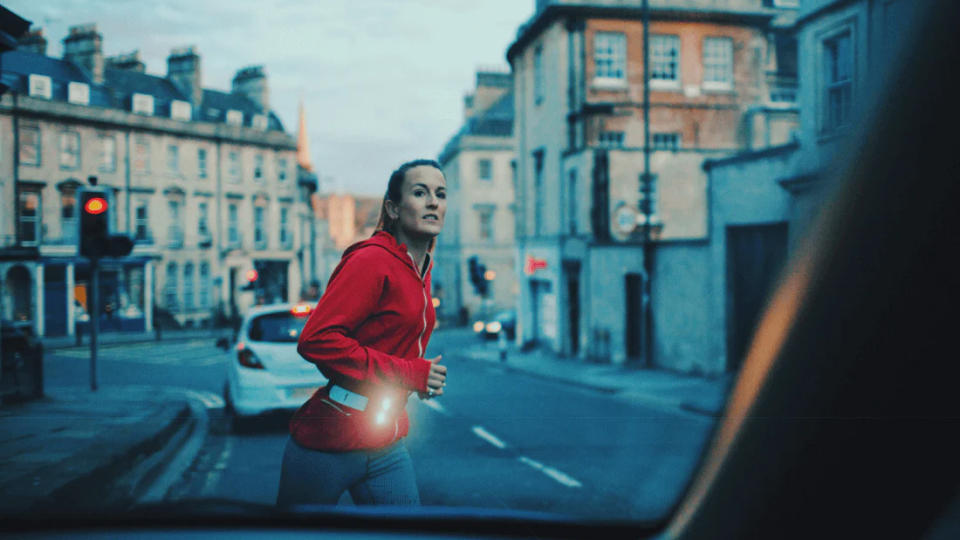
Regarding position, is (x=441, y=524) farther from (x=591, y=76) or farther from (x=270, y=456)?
(x=591, y=76)

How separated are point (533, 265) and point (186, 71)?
1989 centimetres

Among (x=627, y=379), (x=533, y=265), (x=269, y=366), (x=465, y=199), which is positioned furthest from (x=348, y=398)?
(x=533, y=265)

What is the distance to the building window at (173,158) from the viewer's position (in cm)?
197

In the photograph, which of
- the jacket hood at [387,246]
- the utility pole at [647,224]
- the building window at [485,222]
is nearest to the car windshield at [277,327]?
the jacket hood at [387,246]

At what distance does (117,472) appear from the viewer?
1804 mm

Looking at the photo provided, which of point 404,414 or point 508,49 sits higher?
point 508,49

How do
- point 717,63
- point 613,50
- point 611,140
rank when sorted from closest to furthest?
point 717,63
point 613,50
point 611,140

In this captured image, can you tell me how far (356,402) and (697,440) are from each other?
70cm

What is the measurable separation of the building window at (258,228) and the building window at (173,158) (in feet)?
1.03

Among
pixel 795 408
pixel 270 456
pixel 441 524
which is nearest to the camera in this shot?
pixel 795 408

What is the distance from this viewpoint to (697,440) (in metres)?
1.41

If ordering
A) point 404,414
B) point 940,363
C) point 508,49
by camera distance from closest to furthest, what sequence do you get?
point 940,363, point 404,414, point 508,49

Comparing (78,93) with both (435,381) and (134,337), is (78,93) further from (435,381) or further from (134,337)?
(435,381)

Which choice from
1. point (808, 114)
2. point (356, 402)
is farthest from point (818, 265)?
point (356, 402)
